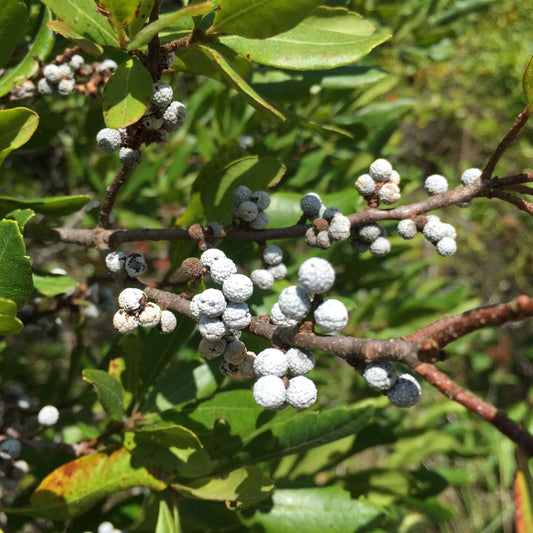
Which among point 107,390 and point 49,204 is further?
point 49,204

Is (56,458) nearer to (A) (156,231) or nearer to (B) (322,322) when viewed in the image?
(A) (156,231)

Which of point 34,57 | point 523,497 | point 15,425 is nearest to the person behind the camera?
point 523,497

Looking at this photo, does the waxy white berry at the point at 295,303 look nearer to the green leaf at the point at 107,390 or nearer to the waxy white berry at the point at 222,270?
the waxy white berry at the point at 222,270

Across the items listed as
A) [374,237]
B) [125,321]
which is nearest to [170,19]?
[125,321]

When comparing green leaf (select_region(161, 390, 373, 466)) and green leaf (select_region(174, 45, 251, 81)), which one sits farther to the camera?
green leaf (select_region(161, 390, 373, 466))

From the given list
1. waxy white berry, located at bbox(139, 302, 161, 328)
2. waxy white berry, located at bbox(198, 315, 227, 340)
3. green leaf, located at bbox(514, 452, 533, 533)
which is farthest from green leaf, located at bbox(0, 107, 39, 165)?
green leaf, located at bbox(514, 452, 533, 533)

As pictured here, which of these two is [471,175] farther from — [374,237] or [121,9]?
[121,9]

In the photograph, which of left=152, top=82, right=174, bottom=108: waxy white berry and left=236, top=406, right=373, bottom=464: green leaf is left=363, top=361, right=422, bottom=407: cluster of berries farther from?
left=152, top=82, right=174, bottom=108: waxy white berry
